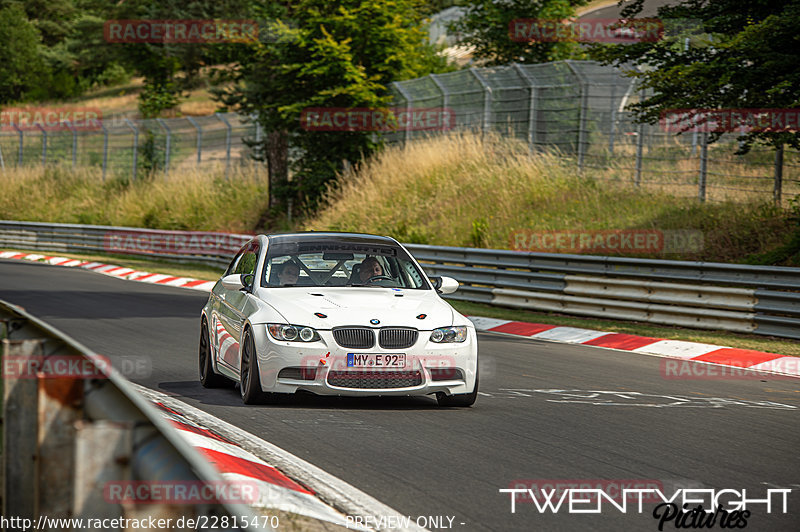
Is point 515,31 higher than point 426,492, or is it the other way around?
point 515,31

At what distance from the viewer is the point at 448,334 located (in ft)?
28.0

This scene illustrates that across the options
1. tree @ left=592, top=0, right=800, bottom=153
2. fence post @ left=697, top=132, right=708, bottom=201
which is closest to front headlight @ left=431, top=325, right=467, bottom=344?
tree @ left=592, top=0, right=800, bottom=153

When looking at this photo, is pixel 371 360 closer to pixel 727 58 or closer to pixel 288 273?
pixel 288 273

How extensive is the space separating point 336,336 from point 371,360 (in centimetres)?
34

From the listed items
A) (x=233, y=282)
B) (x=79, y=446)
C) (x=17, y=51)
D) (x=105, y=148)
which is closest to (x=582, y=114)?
(x=233, y=282)

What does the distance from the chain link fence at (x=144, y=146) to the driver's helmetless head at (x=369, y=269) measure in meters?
26.6

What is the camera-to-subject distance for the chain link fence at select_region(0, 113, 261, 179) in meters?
39.6

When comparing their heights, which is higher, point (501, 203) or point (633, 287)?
point (501, 203)

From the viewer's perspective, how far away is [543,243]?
22125mm

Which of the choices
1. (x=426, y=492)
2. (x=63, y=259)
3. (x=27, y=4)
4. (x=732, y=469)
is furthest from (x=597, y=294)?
(x=27, y=4)

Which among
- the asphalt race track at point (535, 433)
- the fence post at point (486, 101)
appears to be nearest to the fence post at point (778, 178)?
the asphalt race track at point (535, 433)

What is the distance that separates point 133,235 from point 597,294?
71.5 ft

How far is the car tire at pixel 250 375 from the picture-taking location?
→ 8.34 meters

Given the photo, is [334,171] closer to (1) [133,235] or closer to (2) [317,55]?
(2) [317,55]
